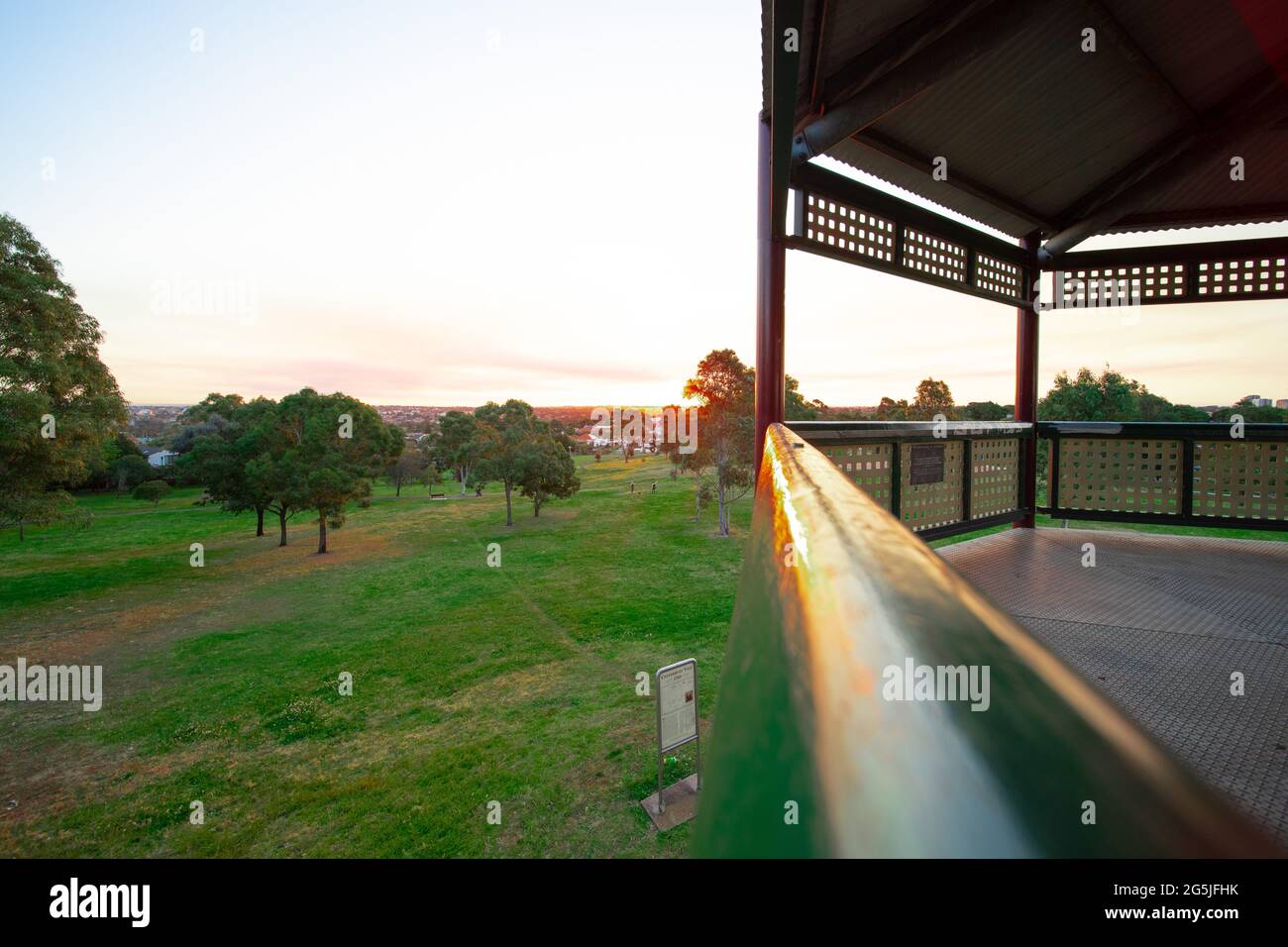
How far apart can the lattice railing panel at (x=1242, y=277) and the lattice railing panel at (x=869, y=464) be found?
465 cm

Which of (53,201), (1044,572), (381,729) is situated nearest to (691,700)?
(1044,572)

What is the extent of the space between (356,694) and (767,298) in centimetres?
1302

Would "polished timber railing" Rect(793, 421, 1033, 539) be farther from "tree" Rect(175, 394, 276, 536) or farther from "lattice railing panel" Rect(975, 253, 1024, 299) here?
"tree" Rect(175, 394, 276, 536)

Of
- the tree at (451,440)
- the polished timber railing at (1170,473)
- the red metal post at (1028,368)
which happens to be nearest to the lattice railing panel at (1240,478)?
the polished timber railing at (1170,473)

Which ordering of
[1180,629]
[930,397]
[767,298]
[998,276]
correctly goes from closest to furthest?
[1180,629] < [767,298] < [998,276] < [930,397]

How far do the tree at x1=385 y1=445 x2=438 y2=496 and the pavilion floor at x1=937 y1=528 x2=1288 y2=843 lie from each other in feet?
159

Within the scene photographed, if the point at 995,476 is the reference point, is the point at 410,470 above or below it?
below

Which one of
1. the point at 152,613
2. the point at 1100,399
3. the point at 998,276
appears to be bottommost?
the point at 152,613

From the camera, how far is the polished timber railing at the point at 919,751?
29cm

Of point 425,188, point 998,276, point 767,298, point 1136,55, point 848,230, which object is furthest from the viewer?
point 425,188

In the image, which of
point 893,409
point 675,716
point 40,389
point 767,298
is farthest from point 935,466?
point 40,389

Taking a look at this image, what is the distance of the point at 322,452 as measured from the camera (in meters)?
25.2

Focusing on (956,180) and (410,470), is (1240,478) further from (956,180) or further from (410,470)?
(410,470)
